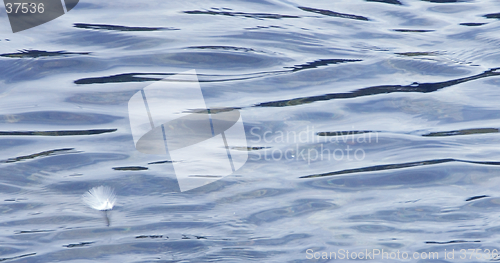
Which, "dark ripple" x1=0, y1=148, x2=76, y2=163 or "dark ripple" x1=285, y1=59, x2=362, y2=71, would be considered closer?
"dark ripple" x1=0, y1=148, x2=76, y2=163

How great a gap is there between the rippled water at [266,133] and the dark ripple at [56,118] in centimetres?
1

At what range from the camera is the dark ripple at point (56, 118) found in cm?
421

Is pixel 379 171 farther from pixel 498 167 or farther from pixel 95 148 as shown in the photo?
pixel 95 148

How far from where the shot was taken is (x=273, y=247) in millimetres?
2943

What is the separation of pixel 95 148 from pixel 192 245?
1.31m

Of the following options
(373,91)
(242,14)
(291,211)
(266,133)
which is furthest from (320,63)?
(291,211)

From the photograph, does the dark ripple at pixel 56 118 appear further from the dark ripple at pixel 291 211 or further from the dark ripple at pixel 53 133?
the dark ripple at pixel 291 211

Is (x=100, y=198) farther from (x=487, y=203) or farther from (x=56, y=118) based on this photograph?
(x=487, y=203)
